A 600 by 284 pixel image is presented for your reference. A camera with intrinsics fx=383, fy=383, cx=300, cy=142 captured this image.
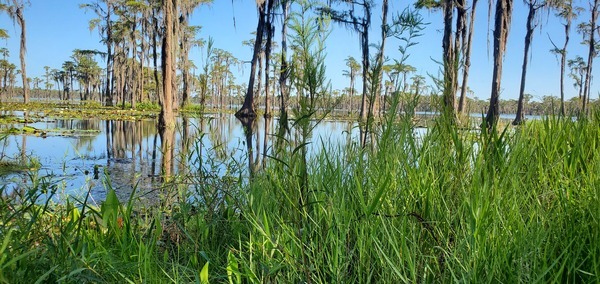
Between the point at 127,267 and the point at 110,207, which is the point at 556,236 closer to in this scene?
the point at 127,267

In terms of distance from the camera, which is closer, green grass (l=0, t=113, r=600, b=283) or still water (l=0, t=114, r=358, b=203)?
green grass (l=0, t=113, r=600, b=283)

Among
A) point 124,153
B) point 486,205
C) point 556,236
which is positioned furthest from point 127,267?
point 124,153

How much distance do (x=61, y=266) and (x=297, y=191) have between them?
87 centimetres

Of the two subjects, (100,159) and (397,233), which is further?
(100,159)

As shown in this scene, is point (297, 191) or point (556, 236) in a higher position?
point (297, 191)

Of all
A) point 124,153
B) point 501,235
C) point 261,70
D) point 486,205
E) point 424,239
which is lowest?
point 124,153

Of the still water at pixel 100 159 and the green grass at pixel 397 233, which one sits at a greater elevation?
the green grass at pixel 397 233

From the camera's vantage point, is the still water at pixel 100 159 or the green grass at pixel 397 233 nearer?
the green grass at pixel 397 233

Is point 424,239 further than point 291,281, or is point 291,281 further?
point 424,239

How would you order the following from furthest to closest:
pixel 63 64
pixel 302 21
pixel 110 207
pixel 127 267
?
pixel 63 64
pixel 110 207
pixel 127 267
pixel 302 21

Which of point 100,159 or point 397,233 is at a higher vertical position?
point 397,233

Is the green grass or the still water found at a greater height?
the green grass

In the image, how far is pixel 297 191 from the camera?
1307 mm

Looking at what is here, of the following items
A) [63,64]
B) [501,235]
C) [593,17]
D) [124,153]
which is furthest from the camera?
[63,64]
